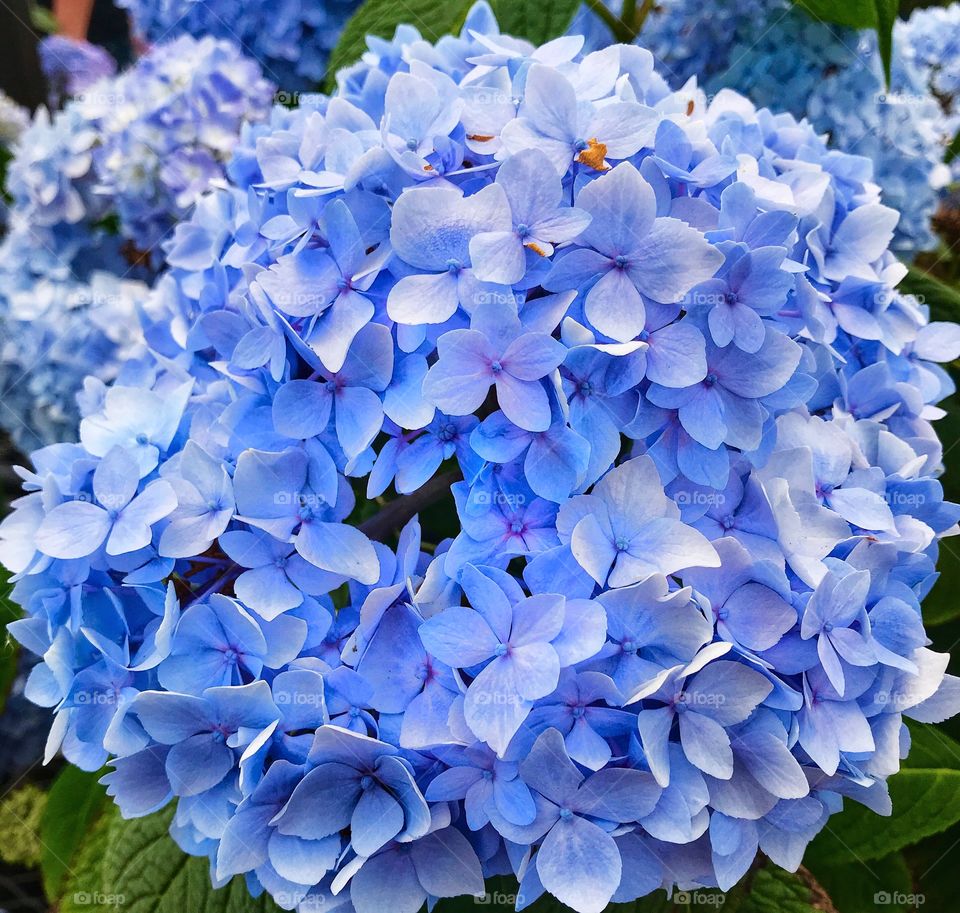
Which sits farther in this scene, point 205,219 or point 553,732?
point 205,219

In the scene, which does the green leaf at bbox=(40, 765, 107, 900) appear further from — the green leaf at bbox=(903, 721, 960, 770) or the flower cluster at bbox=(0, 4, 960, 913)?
the green leaf at bbox=(903, 721, 960, 770)

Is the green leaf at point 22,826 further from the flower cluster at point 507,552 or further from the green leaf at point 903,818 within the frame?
the green leaf at point 903,818

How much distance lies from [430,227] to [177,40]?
79cm

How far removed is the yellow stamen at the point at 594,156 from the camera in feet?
1.49

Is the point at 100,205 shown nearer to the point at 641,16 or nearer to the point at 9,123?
the point at 9,123

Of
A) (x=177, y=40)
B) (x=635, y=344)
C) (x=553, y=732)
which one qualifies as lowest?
(x=177, y=40)

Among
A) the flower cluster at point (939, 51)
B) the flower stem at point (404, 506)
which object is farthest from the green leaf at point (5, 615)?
the flower cluster at point (939, 51)

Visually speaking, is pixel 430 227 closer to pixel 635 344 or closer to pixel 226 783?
pixel 635 344

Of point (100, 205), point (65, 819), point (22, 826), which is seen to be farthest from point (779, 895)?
point (100, 205)

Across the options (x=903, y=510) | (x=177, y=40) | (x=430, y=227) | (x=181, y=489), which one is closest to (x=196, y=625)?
(x=181, y=489)

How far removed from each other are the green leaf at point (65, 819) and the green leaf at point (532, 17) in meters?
0.69

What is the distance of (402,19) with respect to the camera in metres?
0.72

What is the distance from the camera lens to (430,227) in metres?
0.44

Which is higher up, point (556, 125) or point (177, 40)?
point (556, 125)
